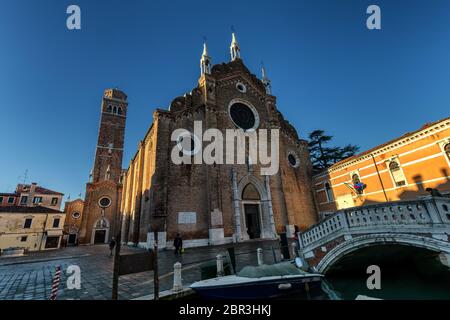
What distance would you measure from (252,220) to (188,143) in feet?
29.8

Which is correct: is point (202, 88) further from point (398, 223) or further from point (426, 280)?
point (426, 280)

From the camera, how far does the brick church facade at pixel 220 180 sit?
586 inches

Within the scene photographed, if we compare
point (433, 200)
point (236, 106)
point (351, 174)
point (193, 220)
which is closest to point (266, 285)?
point (433, 200)

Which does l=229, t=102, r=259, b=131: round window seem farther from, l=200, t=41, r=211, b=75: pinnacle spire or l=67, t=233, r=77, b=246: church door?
l=67, t=233, r=77, b=246: church door

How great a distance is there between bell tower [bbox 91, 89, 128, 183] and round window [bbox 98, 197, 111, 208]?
3833 millimetres

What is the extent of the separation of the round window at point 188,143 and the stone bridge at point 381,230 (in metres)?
11.0

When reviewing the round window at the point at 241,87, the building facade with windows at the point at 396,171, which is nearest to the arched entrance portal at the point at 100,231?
the round window at the point at 241,87

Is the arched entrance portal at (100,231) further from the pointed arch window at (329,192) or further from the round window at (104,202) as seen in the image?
the pointed arch window at (329,192)

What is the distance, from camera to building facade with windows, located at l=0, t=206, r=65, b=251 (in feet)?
72.7

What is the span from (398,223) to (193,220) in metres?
12.3

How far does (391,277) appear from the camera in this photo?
29.0ft

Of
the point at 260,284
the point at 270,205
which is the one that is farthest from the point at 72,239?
the point at 260,284

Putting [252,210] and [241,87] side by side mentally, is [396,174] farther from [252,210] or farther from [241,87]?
[241,87]
